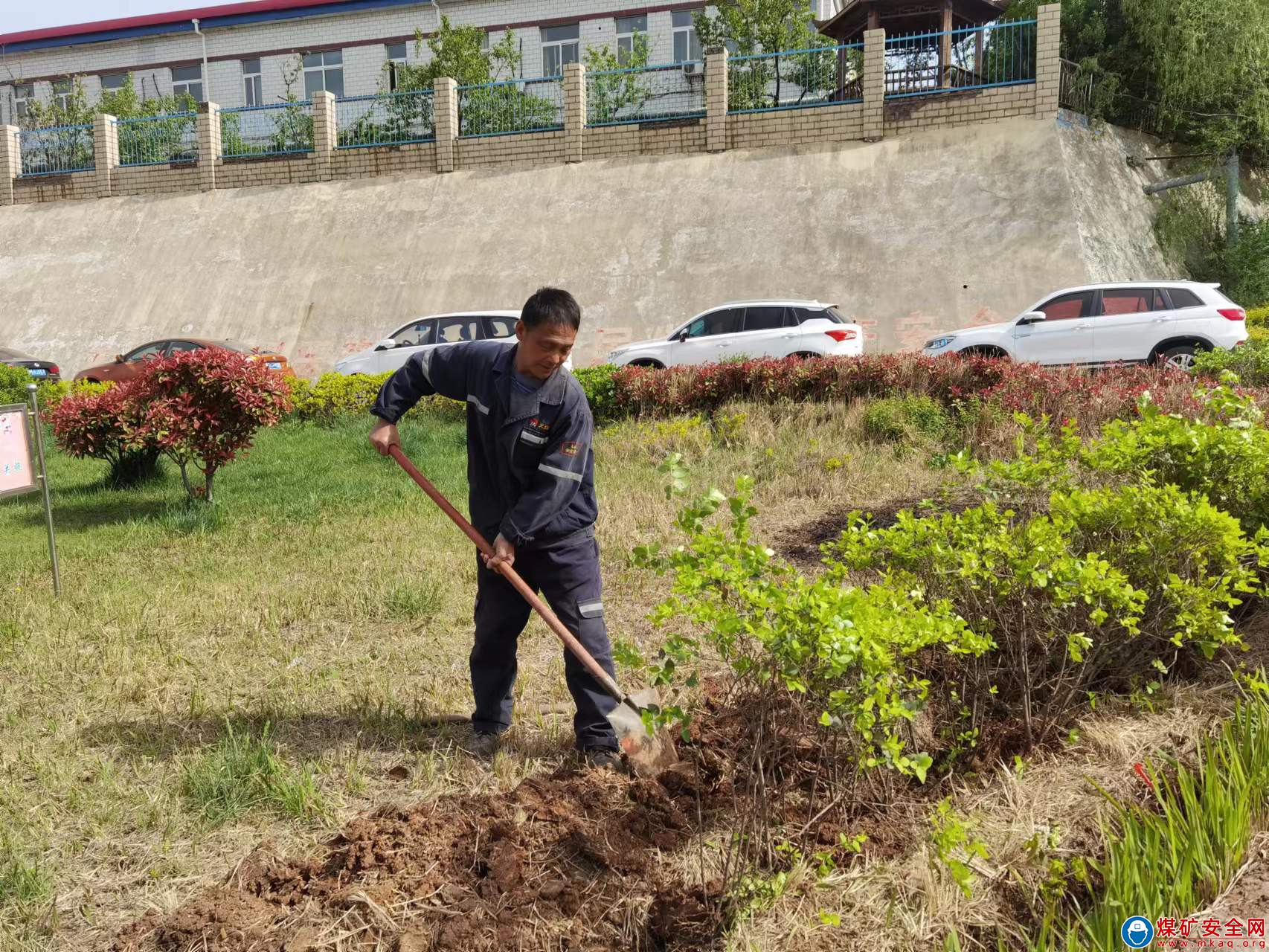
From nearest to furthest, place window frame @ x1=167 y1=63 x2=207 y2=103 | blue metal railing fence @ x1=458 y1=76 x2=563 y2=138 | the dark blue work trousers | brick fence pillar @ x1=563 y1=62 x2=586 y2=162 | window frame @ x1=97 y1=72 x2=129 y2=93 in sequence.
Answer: the dark blue work trousers → brick fence pillar @ x1=563 y1=62 x2=586 y2=162 → blue metal railing fence @ x1=458 y1=76 x2=563 y2=138 → window frame @ x1=167 y1=63 x2=207 y2=103 → window frame @ x1=97 y1=72 x2=129 y2=93

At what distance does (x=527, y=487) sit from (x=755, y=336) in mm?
10949

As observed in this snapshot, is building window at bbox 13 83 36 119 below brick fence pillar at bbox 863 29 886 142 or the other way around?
the other way around

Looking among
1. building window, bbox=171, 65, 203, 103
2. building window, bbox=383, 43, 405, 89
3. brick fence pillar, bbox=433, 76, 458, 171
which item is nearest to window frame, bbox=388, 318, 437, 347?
brick fence pillar, bbox=433, 76, 458, 171

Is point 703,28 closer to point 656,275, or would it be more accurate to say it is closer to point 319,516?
point 656,275

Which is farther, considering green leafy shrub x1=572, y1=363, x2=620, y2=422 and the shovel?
green leafy shrub x1=572, y1=363, x2=620, y2=422

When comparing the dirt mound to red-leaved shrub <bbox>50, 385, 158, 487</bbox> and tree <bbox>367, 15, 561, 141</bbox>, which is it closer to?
red-leaved shrub <bbox>50, 385, 158, 487</bbox>

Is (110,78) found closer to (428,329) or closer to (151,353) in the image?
(151,353)

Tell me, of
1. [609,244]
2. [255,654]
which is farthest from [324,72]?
[255,654]

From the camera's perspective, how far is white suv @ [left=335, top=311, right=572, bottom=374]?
15.4 metres

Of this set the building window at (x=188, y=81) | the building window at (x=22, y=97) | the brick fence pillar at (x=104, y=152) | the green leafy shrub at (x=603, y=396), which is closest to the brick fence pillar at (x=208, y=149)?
the brick fence pillar at (x=104, y=152)

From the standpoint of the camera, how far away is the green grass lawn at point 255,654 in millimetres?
3443

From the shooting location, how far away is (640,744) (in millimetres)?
3781
